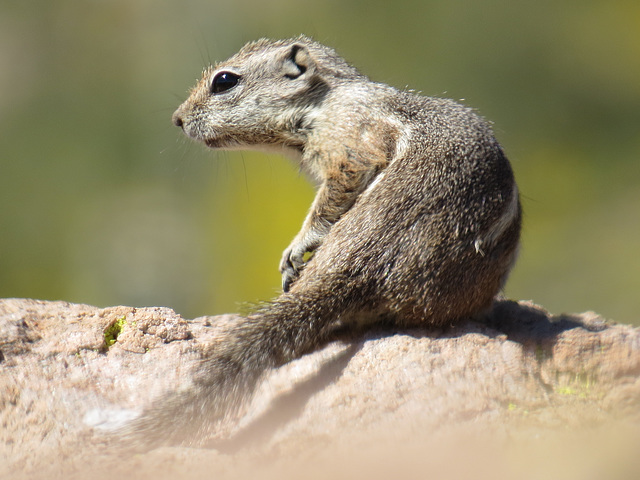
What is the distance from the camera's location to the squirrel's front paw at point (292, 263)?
12.5 ft

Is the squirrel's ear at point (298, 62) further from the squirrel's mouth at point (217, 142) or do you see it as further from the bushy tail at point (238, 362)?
the bushy tail at point (238, 362)

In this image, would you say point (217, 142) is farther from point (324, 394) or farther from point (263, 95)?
point (324, 394)

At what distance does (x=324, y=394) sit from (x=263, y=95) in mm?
2107

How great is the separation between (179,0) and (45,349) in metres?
10.7

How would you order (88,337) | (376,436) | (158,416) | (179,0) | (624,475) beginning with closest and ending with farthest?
1. (624,475)
2. (376,436)
3. (158,416)
4. (88,337)
5. (179,0)

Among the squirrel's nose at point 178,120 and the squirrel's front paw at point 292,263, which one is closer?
the squirrel's front paw at point 292,263

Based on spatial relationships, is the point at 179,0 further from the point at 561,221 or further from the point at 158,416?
the point at 158,416

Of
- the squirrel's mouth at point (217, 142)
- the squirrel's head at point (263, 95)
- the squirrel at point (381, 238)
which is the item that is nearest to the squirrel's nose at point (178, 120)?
the squirrel's head at point (263, 95)

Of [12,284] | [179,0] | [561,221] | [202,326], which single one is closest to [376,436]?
[202,326]

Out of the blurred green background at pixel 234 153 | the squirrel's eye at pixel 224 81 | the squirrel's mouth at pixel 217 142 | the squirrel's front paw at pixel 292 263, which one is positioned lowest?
the squirrel's front paw at pixel 292 263

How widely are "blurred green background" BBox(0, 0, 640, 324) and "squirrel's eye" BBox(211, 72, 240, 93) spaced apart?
192 inches

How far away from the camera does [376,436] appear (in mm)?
2865

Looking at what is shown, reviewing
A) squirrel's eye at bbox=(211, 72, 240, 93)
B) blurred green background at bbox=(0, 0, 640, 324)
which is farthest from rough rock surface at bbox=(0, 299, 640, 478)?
blurred green background at bbox=(0, 0, 640, 324)

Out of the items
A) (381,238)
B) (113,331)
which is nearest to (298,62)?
(381,238)
